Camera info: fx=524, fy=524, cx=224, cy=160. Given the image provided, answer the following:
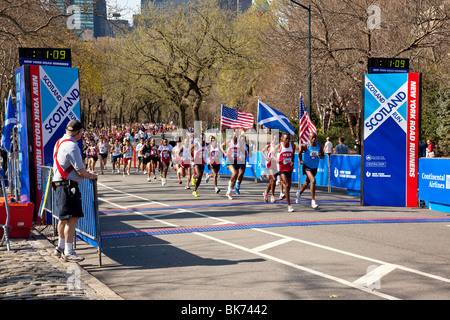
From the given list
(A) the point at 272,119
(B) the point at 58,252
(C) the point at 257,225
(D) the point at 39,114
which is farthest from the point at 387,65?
(B) the point at 58,252

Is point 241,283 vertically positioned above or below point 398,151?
below

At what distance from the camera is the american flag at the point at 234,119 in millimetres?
20797

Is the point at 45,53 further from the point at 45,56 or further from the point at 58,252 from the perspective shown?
the point at 58,252

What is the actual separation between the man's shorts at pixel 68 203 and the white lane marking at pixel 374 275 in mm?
3854

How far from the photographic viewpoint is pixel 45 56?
1137 cm

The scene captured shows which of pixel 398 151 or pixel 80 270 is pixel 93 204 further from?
pixel 398 151

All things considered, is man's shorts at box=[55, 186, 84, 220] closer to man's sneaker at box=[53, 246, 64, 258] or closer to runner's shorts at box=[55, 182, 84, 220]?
runner's shorts at box=[55, 182, 84, 220]

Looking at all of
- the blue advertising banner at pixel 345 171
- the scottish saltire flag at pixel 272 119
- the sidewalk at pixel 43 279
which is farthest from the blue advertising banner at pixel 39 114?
the blue advertising banner at pixel 345 171

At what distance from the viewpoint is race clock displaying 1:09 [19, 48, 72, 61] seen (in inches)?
437

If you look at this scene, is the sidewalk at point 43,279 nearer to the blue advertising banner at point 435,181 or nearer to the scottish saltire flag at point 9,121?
the scottish saltire flag at point 9,121
